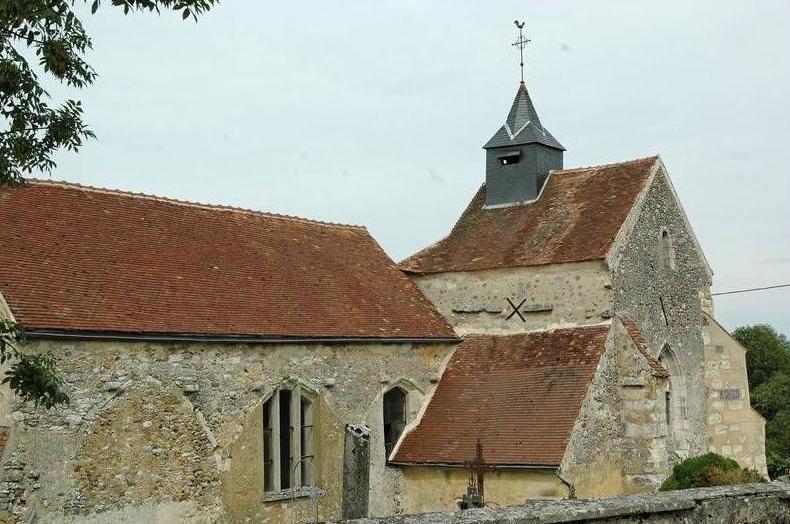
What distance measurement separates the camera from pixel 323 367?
18547 millimetres

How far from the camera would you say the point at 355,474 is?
1333 centimetres

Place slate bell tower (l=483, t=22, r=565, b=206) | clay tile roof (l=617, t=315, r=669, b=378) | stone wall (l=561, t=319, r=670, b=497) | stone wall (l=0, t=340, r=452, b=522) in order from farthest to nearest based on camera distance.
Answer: slate bell tower (l=483, t=22, r=565, b=206)
clay tile roof (l=617, t=315, r=669, b=378)
stone wall (l=561, t=319, r=670, b=497)
stone wall (l=0, t=340, r=452, b=522)

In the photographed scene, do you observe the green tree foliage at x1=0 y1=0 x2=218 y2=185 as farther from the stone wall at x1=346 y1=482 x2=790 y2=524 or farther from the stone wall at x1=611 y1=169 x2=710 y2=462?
the stone wall at x1=611 y1=169 x2=710 y2=462

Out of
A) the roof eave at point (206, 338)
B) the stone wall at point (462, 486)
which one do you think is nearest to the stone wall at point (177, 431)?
the roof eave at point (206, 338)

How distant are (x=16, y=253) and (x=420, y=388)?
30.4 ft

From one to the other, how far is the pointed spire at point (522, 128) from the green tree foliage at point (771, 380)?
65.8ft

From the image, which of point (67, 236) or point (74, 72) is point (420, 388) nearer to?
point (67, 236)

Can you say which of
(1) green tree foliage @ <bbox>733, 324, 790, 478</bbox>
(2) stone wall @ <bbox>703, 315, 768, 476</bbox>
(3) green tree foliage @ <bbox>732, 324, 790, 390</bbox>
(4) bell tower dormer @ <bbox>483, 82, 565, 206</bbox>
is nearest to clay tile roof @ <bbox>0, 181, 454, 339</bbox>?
(4) bell tower dormer @ <bbox>483, 82, 565, 206</bbox>

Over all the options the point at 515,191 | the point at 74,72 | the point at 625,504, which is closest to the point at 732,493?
the point at 625,504

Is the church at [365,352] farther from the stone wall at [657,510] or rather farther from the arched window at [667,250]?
the stone wall at [657,510]

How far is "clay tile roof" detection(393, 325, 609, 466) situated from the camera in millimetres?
18328

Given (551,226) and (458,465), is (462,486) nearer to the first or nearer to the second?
(458,465)

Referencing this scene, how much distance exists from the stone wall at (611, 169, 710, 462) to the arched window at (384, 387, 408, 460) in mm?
5157

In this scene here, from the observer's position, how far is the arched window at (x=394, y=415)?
66.9 ft
